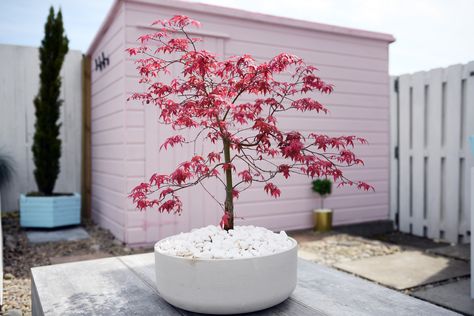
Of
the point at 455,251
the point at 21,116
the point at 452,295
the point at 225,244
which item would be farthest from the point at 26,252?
the point at 455,251

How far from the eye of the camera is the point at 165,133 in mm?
4195

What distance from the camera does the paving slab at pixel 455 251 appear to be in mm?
3842

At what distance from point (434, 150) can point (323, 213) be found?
1.39 meters

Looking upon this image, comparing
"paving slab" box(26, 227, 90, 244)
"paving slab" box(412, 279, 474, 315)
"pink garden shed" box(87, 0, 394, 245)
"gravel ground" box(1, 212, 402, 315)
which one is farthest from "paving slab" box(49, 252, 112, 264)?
"paving slab" box(412, 279, 474, 315)

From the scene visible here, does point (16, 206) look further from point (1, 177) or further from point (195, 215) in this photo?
point (195, 215)

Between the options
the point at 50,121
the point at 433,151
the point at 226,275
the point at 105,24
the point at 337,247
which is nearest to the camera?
the point at 226,275

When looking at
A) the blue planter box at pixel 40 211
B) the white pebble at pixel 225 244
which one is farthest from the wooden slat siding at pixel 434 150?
the blue planter box at pixel 40 211

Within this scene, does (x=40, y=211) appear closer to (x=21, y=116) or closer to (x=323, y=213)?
(x=21, y=116)

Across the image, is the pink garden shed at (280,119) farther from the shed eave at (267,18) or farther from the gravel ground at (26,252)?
the gravel ground at (26,252)

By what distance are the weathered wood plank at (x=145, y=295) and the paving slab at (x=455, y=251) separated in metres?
2.14

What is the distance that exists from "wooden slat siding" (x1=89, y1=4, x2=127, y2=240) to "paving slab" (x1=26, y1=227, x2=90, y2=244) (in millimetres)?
286

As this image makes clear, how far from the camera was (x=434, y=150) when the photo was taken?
4699 mm

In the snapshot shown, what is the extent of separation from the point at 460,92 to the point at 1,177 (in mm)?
5340

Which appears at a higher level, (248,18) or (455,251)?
(248,18)
